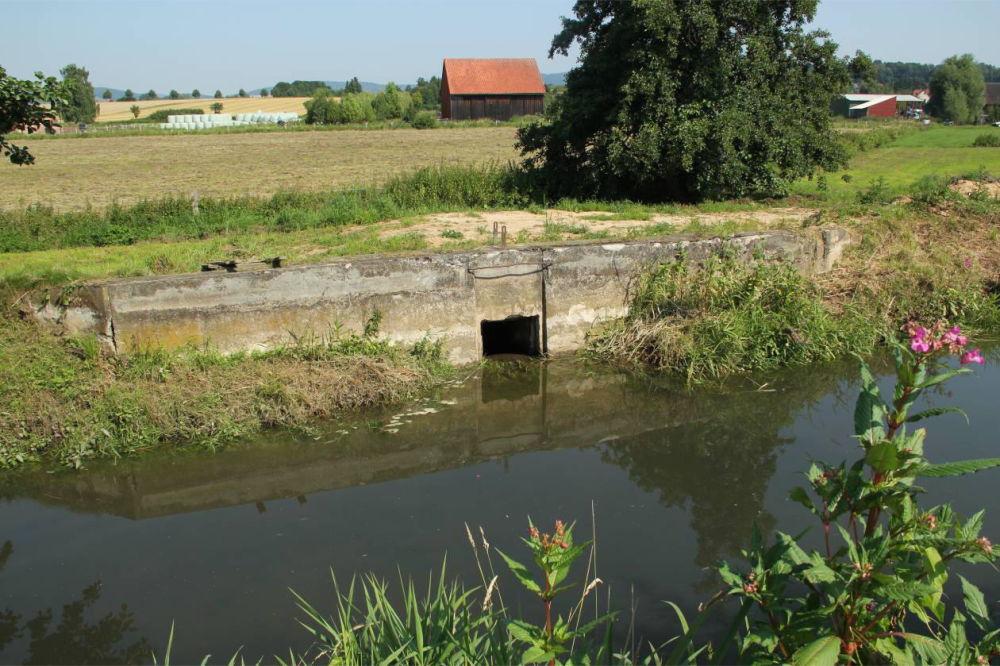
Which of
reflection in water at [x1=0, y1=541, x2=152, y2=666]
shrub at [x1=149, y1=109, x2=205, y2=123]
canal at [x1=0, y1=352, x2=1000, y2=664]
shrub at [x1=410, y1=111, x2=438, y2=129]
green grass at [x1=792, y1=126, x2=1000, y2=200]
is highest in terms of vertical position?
shrub at [x1=149, y1=109, x2=205, y2=123]

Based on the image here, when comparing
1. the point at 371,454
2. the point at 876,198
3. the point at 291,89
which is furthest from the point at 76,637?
the point at 291,89

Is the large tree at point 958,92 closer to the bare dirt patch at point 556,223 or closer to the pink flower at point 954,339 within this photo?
the bare dirt patch at point 556,223

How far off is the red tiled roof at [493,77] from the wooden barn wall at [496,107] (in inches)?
22.4

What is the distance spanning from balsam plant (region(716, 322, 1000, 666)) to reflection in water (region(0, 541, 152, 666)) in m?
4.20

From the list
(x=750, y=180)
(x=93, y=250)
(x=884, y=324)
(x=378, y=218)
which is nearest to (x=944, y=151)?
(x=750, y=180)

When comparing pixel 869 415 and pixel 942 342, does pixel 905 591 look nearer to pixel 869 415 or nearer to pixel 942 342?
pixel 869 415

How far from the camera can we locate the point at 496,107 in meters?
62.1

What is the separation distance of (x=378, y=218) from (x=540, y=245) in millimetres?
3897

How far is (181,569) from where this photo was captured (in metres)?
6.29

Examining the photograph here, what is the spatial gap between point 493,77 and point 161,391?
5744 centimetres

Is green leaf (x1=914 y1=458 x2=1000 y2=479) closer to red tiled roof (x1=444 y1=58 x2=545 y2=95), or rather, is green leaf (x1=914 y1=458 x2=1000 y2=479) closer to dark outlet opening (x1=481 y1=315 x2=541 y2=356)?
dark outlet opening (x1=481 y1=315 x2=541 y2=356)

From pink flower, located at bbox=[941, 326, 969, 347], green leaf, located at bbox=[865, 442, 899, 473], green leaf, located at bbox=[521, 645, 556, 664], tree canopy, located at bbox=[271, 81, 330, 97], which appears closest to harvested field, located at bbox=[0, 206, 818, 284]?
green leaf, located at bbox=[521, 645, 556, 664]

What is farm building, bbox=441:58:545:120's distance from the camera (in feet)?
201

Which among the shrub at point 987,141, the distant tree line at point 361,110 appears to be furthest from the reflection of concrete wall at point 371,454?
the distant tree line at point 361,110
